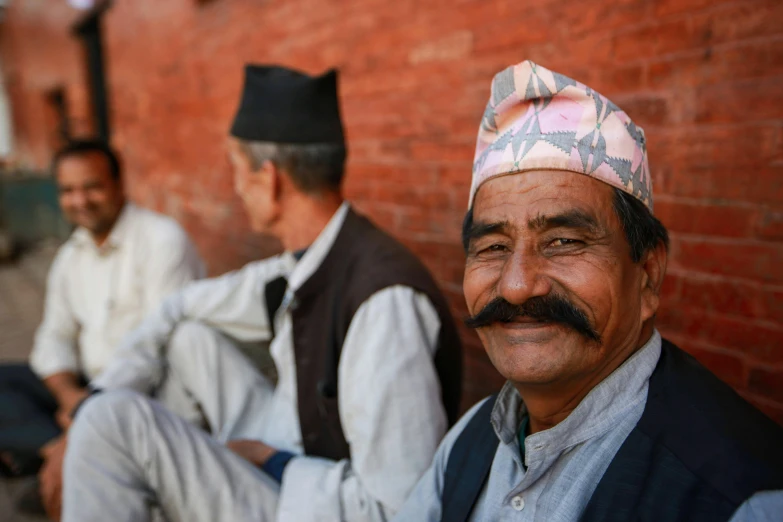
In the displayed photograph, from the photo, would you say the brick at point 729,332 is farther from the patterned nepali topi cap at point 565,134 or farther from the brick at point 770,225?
the patterned nepali topi cap at point 565,134

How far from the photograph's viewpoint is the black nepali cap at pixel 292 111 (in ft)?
7.36

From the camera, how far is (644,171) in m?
1.29

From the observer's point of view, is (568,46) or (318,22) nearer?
(568,46)

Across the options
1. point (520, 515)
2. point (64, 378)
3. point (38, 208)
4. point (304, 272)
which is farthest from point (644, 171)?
point (38, 208)

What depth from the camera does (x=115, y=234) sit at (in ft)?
11.3

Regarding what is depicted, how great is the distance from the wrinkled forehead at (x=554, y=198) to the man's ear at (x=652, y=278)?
15cm

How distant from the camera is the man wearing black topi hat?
1.70 m

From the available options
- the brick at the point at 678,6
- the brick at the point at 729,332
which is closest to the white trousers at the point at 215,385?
the brick at the point at 729,332

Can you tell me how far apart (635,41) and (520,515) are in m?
1.61

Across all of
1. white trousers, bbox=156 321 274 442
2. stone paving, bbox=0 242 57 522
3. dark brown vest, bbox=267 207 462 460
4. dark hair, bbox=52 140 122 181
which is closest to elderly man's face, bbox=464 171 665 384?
dark brown vest, bbox=267 207 462 460

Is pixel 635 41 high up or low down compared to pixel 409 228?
up

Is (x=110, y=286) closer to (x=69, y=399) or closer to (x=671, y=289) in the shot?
(x=69, y=399)

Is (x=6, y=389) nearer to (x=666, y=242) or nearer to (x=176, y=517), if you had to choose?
(x=176, y=517)

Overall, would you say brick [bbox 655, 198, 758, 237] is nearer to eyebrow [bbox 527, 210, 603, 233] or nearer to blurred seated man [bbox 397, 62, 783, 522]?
blurred seated man [bbox 397, 62, 783, 522]
